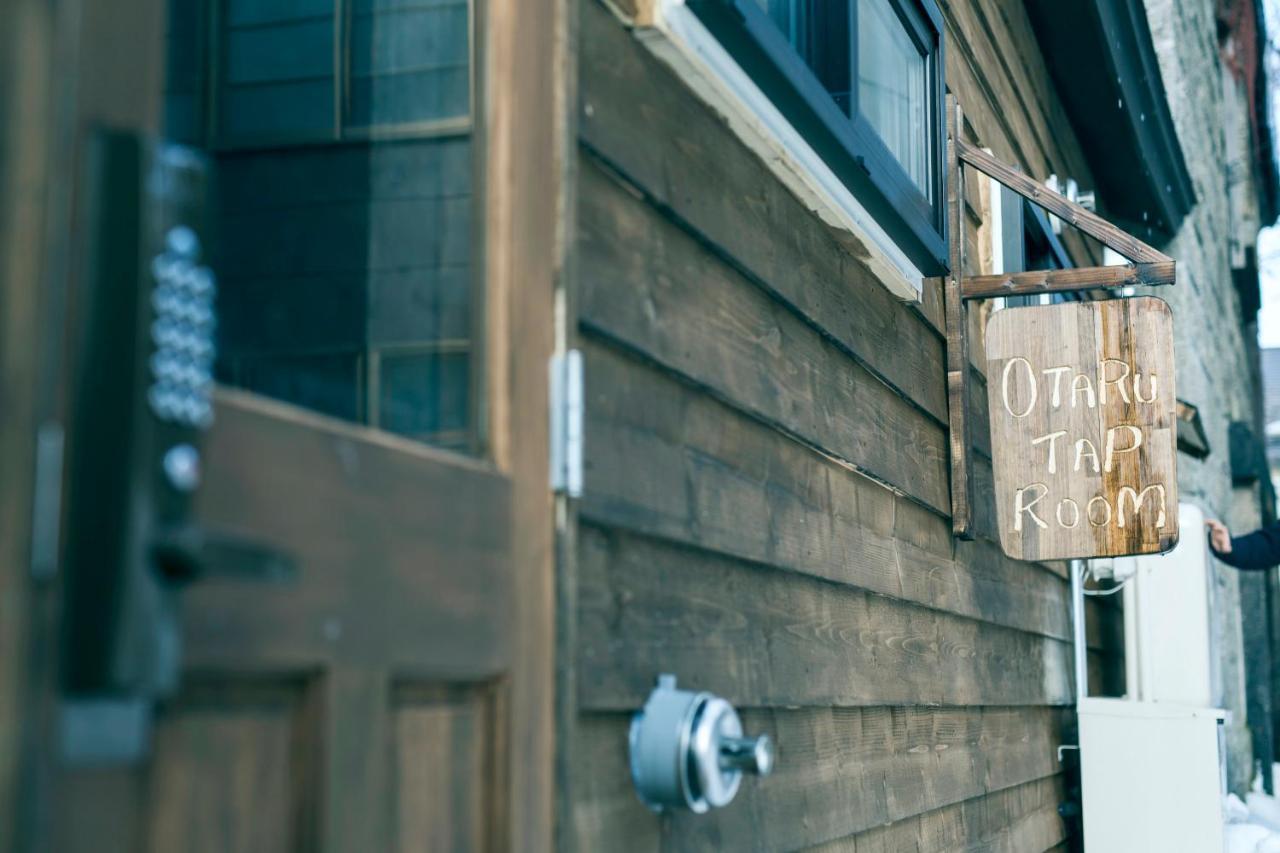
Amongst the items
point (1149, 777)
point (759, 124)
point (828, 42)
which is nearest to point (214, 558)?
point (759, 124)

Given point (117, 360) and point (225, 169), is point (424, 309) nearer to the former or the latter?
point (225, 169)

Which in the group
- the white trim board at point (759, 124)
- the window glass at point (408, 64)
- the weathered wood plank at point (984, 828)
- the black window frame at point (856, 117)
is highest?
the black window frame at point (856, 117)

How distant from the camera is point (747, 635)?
2238mm

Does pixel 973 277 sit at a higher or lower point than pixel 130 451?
higher

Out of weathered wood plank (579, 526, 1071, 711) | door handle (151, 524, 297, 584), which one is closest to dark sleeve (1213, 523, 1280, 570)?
weathered wood plank (579, 526, 1071, 711)

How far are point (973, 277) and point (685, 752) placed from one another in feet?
7.55

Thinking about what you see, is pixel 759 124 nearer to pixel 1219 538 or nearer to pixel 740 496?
pixel 740 496

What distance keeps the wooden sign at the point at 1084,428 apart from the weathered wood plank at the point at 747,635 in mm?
360

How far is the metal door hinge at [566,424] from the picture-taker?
64.3 inches

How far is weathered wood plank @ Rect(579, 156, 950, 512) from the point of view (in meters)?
1.82

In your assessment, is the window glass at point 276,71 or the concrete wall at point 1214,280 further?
the concrete wall at point 1214,280

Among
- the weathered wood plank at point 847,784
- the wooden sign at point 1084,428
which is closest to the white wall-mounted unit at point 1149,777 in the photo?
the weathered wood plank at point 847,784

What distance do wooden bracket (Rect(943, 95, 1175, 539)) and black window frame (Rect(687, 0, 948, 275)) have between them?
0.77 feet

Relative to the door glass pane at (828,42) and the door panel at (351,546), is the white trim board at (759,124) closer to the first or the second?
the door glass pane at (828,42)
